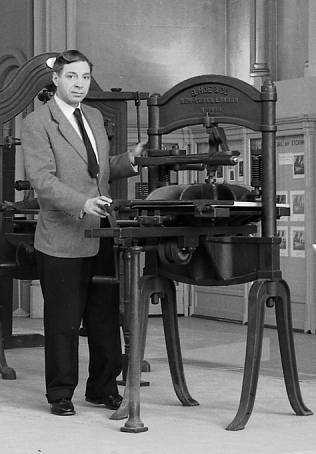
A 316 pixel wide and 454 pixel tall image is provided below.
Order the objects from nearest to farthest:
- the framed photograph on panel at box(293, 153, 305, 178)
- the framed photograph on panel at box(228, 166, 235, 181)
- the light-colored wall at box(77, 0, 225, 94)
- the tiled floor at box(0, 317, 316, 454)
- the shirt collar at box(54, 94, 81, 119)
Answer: the tiled floor at box(0, 317, 316, 454) < the shirt collar at box(54, 94, 81, 119) < the framed photograph on panel at box(293, 153, 305, 178) < the framed photograph on panel at box(228, 166, 235, 181) < the light-colored wall at box(77, 0, 225, 94)

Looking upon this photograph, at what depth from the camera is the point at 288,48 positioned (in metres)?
12.3

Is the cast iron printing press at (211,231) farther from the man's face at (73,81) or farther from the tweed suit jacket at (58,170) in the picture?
the man's face at (73,81)

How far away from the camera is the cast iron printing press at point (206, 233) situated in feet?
17.2

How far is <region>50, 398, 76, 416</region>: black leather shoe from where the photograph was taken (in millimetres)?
5633

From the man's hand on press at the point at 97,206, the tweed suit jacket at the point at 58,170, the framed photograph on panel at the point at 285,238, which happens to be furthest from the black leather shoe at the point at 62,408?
the framed photograph on panel at the point at 285,238

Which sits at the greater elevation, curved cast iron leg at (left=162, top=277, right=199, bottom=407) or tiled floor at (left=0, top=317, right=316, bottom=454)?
curved cast iron leg at (left=162, top=277, right=199, bottom=407)

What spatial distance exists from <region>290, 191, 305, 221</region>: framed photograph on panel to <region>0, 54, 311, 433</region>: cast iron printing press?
5.73m

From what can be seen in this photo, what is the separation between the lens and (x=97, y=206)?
5301mm

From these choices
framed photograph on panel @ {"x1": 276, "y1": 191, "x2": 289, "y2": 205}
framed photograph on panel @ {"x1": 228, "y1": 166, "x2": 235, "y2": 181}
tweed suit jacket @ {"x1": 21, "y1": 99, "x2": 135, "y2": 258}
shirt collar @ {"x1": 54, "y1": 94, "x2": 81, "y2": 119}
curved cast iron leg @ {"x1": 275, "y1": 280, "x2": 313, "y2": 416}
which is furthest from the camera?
framed photograph on panel @ {"x1": 228, "y1": 166, "x2": 235, "y2": 181}

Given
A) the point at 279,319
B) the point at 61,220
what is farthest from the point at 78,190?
the point at 279,319

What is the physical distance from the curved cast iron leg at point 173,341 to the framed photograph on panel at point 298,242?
577cm

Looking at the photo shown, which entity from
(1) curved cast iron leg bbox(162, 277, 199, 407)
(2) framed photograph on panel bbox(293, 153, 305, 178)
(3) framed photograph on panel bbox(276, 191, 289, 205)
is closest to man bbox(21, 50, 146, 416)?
(1) curved cast iron leg bbox(162, 277, 199, 407)

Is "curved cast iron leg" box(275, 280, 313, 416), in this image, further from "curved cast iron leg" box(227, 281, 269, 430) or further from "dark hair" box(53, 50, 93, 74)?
"dark hair" box(53, 50, 93, 74)

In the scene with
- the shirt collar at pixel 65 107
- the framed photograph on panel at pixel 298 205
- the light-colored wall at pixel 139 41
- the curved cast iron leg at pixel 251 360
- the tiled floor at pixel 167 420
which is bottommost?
the tiled floor at pixel 167 420
